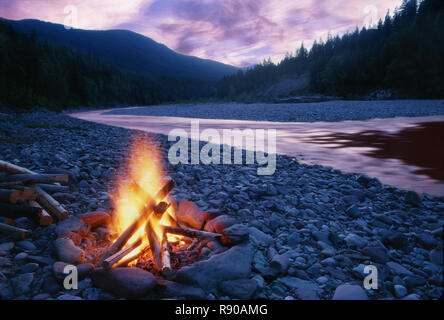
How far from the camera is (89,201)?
4.52 metres

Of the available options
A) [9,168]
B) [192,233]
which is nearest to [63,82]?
[9,168]

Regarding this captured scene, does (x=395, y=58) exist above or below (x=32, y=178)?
above

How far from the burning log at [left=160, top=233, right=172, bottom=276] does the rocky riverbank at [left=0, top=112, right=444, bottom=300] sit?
127 mm

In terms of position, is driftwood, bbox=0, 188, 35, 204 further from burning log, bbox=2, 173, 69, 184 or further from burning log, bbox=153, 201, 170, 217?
burning log, bbox=153, 201, 170, 217

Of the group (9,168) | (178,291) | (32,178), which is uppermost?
(9,168)

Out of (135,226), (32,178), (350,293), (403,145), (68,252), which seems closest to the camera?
(350,293)

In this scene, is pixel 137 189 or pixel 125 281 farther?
pixel 137 189

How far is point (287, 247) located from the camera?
3.49m

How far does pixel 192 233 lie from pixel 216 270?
0.76 meters

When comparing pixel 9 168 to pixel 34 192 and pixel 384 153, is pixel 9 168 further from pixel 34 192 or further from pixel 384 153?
pixel 384 153

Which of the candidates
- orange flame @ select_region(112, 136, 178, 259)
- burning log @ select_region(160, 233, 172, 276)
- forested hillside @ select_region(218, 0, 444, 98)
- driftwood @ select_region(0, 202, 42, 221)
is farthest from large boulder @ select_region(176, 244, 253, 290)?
forested hillside @ select_region(218, 0, 444, 98)

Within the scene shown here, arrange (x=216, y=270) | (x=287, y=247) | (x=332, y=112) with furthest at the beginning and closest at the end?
(x=332, y=112)
(x=287, y=247)
(x=216, y=270)

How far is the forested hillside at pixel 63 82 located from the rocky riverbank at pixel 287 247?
38.3 meters
